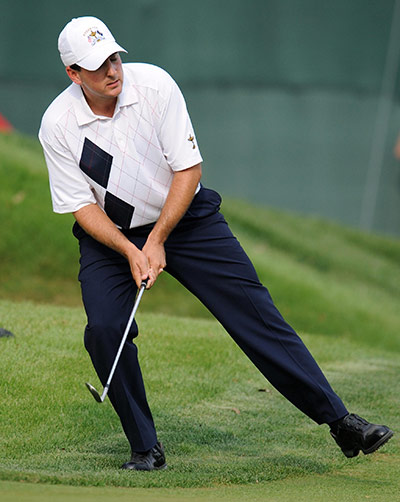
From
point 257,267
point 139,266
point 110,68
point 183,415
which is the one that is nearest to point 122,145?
point 110,68

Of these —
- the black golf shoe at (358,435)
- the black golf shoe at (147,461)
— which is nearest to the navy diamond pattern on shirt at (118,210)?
the black golf shoe at (147,461)

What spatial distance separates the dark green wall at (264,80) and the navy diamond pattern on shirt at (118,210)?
45.3 feet

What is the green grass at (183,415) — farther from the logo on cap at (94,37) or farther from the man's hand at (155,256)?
the logo on cap at (94,37)

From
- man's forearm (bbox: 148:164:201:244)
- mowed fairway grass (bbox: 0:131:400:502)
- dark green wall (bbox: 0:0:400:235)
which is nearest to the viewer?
mowed fairway grass (bbox: 0:131:400:502)

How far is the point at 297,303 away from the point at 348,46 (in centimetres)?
747

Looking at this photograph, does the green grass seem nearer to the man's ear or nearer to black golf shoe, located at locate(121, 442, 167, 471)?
black golf shoe, located at locate(121, 442, 167, 471)

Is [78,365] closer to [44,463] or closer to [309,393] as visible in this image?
[44,463]

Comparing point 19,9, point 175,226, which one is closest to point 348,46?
point 19,9

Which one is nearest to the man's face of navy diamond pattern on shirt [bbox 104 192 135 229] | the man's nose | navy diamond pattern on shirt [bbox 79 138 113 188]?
the man's nose

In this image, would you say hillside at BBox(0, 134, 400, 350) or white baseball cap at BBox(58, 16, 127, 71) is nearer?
white baseball cap at BBox(58, 16, 127, 71)

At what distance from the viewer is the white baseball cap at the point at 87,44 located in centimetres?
422

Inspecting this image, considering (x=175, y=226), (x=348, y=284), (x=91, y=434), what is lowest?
(x=348, y=284)

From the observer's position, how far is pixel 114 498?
3422mm

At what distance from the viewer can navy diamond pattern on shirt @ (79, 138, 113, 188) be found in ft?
14.3
